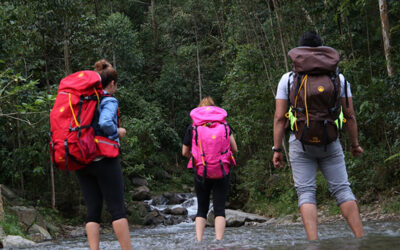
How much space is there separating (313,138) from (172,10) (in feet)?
123

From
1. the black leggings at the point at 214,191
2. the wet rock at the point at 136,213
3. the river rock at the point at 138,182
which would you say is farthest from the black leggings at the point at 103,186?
the river rock at the point at 138,182

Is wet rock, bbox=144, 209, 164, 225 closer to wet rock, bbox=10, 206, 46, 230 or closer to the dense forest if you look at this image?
the dense forest

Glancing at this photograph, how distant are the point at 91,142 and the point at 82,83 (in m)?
0.52

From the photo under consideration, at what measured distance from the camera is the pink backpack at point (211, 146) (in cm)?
570

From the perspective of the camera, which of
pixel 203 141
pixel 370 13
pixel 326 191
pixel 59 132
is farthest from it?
pixel 370 13

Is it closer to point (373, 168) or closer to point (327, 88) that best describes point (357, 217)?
point (327, 88)

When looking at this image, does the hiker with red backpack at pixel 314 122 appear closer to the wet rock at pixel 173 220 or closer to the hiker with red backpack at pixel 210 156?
the hiker with red backpack at pixel 210 156

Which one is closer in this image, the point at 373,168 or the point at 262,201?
the point at 373,168

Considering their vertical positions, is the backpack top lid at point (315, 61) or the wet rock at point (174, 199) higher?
the backpack top lid at point (315, 61)

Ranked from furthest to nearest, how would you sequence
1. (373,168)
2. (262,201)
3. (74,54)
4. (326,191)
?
(74,54) < (262,201) < (326,191) < (373,168)

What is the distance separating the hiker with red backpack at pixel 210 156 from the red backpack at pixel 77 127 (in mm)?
1746

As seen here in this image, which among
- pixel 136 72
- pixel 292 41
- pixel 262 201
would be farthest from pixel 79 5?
pixel 136 72

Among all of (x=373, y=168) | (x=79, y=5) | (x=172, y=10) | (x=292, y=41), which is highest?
(x=172, y=10)

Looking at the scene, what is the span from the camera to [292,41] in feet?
62.9
